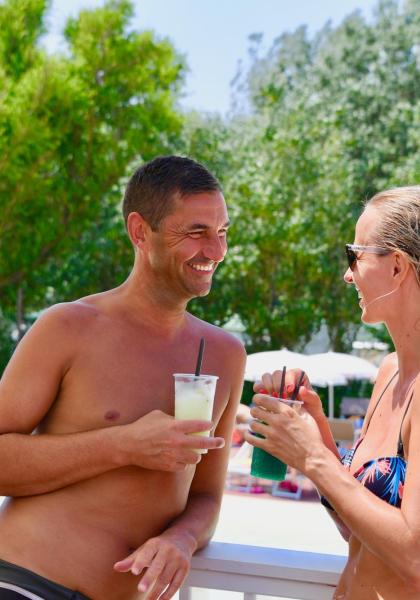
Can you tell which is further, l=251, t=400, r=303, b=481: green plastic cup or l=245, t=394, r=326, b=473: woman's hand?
l=251, t=400, r=303, b=481: green plastic cup

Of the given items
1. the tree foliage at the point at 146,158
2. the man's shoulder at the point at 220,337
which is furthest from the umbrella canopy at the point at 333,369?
the man's shoulder at the point at 220,337

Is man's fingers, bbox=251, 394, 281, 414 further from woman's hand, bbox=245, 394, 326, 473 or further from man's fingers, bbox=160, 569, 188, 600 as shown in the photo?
man's fingers, bbox=160, 569, 188, 600

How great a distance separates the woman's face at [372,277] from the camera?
6.87ft

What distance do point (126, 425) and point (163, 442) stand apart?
13 cm

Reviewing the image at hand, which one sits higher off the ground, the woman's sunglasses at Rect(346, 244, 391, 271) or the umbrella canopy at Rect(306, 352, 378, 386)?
the woman's sunglasses at Rect(346, 244, 391, 271)

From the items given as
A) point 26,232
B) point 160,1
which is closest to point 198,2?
point 160,1

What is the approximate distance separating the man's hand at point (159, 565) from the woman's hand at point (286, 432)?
376 millimetres

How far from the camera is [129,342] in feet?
7.54

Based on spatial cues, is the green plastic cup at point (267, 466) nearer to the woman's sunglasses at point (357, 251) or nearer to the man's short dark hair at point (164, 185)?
the woman's sunglasses at point (357, 251)

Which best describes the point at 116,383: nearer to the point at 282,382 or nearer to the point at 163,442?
the point at 163,442

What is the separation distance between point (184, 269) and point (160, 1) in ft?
139

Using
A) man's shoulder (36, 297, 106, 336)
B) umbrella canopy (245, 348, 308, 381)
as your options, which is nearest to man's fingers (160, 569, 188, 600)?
man's shoulder (36, 297, 106, 336)

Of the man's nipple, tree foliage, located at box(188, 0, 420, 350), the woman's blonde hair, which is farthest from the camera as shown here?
tree foliage, located at box(188, 0, 420, 350)

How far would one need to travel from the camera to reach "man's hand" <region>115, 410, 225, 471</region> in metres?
1.93
